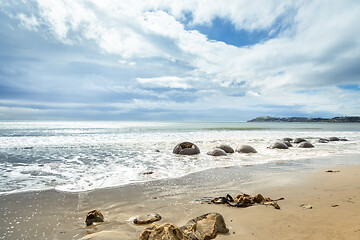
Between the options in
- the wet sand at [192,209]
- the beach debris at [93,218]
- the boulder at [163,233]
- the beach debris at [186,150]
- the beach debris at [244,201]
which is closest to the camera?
the boulder at [163,233]

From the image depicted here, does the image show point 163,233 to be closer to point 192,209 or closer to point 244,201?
point 192,209

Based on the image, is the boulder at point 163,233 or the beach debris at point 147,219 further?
the beach debris at point 147,219

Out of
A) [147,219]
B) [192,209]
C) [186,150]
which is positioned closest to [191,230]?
[147,219]

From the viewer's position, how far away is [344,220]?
331 cm

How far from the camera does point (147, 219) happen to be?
3.53 metres

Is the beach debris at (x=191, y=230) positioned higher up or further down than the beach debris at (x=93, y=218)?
higher up

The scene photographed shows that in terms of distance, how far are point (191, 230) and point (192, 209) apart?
4.27 ft

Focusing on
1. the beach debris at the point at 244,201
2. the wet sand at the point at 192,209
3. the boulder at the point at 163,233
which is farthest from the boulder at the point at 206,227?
the beach debris at the point at 244,201

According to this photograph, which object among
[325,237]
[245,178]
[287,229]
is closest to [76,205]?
[287,229]

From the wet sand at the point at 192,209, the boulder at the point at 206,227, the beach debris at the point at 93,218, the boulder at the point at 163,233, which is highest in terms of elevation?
the boulder at the point at 163,233

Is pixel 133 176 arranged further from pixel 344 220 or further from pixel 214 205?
pixel 344 220

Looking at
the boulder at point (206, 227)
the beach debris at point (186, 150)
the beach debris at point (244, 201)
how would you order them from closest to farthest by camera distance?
the boulder at point (206, 227)
the beach debris at point (244, 201)
the beach debris at point (186, 150)

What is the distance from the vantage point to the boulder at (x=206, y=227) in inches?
110

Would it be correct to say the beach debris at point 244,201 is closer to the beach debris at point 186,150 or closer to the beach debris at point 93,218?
the beach debris at point 93,218
